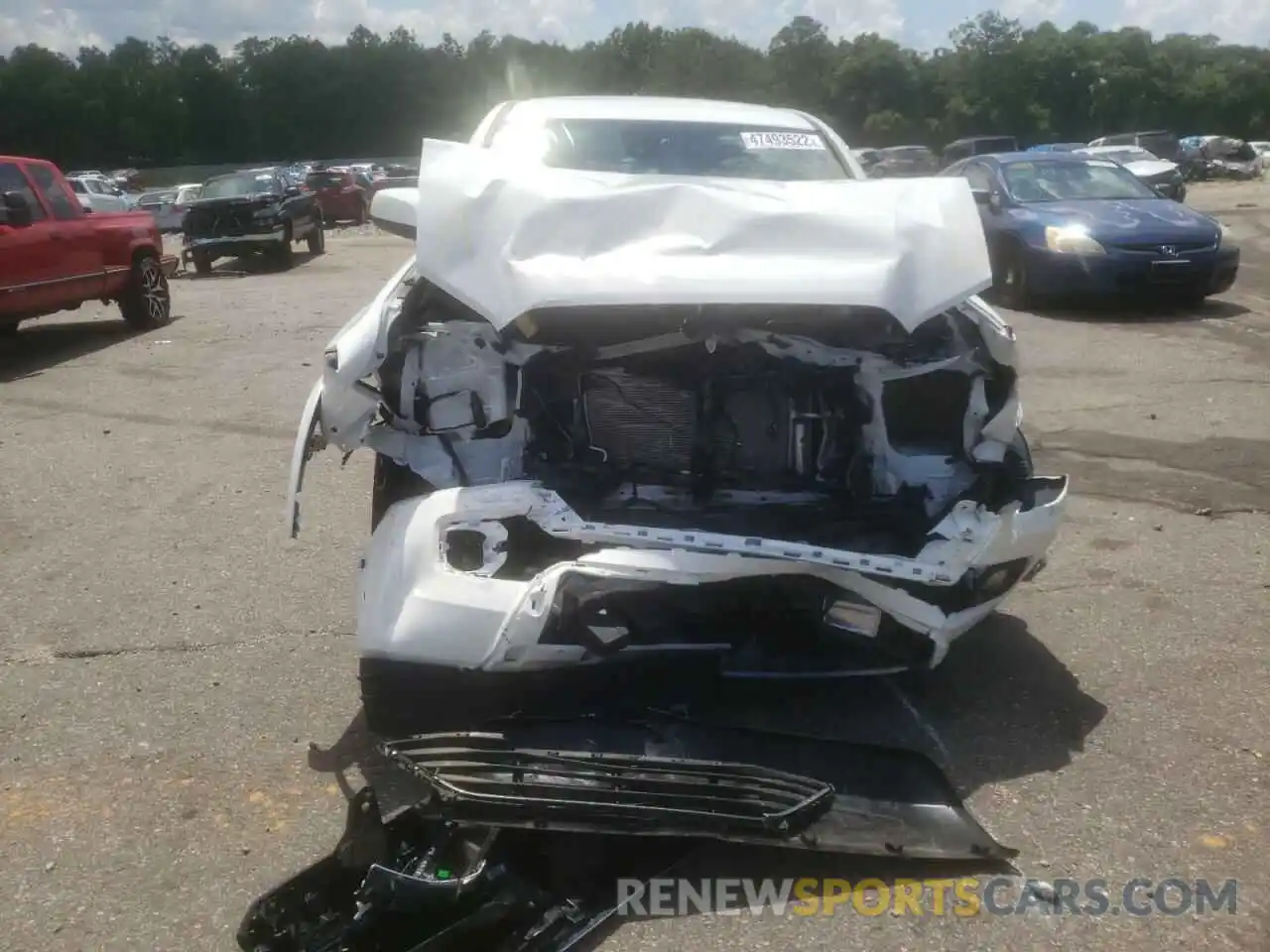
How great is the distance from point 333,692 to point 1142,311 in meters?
9.56

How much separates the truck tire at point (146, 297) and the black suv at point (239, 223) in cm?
589

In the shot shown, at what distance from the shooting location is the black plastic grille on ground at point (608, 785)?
2.73 m

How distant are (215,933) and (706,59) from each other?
7938 centimetres

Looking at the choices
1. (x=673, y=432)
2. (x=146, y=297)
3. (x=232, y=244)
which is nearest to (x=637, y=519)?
(x=673, y=432)

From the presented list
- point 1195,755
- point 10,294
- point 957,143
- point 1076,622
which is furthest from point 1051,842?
point 957,143

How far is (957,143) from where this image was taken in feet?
109

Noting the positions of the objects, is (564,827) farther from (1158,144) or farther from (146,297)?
(1158,144)

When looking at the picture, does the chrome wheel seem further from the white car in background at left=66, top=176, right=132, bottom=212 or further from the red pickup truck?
the white car in background at left=66, top=176, right=132, bottom=212

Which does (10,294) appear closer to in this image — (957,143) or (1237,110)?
(957,143)

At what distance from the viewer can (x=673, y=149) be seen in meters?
5.01

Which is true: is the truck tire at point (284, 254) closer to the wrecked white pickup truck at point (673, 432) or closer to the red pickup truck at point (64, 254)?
the red pickup truck at point (64, 254)

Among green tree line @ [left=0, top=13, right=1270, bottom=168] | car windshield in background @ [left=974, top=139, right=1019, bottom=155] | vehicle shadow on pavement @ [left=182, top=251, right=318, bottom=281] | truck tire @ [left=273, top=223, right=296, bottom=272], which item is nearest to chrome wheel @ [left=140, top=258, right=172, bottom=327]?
vehicle shadow on pavement @ [left=182, top=251, right=318, bottom=281]

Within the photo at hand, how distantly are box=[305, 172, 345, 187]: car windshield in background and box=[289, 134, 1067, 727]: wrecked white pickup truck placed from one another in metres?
26.7

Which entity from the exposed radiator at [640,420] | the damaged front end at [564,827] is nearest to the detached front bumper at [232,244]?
the exposed radiator at [640,420]
